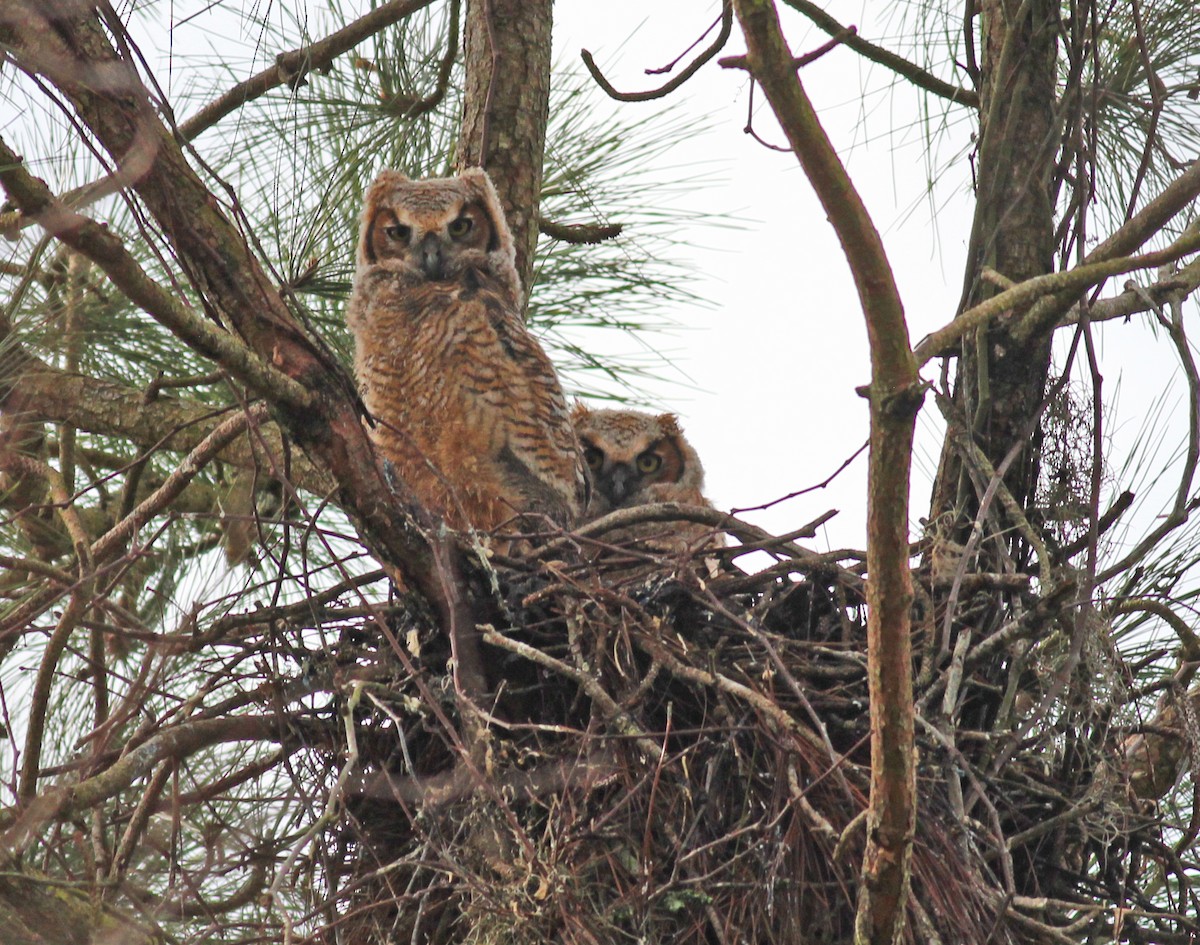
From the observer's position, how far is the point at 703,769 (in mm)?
2346

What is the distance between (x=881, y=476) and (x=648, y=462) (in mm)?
2277

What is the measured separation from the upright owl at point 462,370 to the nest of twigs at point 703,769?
1.40ft

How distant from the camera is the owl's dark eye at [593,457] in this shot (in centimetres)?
388

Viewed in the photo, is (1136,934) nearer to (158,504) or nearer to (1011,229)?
(1011,229)

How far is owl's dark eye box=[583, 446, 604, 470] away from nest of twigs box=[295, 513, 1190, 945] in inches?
40.7

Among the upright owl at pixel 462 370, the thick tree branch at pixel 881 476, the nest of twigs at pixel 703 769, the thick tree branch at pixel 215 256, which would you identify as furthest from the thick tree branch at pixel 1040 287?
the upright owl at pixel 462 370

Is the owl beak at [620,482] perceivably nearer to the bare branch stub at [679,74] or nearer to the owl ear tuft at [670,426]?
the owl ear tuft at [670,426]

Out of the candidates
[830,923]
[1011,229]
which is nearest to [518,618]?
[830,923]

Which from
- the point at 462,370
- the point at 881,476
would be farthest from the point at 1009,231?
the point at 881,476

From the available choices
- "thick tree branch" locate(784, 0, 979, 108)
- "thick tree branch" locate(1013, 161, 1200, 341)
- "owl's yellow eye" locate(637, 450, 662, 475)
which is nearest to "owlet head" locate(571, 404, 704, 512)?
"owl's yellow eye" locate(637, 450, 662, 475)

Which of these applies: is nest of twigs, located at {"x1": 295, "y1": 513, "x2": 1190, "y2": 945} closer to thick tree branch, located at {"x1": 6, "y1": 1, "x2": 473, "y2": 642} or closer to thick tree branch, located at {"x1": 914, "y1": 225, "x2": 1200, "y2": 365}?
thick tree branch, located at {"x1": 6, "y1": 1, "x2": 473, "y2": 642}

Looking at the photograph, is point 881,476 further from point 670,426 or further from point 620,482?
point 670,426

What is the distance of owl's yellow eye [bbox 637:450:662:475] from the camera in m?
3.92

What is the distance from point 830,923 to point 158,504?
4.94 ft
